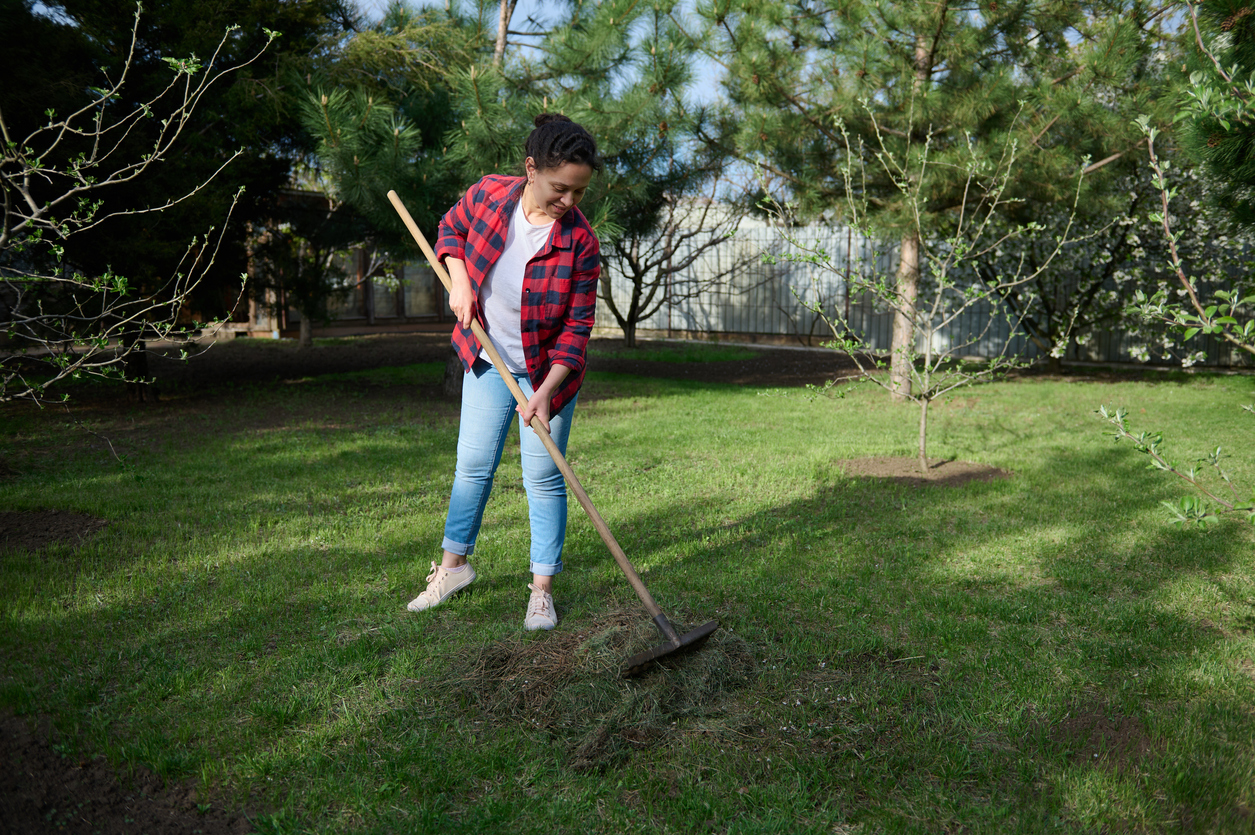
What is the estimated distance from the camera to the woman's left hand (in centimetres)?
261

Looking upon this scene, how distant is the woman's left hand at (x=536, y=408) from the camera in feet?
8.55

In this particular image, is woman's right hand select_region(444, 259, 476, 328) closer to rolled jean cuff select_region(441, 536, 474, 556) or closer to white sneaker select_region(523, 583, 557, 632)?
rolled jean cuff select_region(441, 536, 474, 556)

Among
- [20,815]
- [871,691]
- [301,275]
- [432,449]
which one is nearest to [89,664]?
[20,815]

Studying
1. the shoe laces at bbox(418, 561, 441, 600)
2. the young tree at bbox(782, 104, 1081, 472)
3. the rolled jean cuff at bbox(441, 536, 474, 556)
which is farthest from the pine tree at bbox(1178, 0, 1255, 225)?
the shoe laces at bbox(418, 561, 441, 600)

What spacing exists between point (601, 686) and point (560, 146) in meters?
1.56

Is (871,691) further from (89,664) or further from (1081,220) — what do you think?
(1081,220)

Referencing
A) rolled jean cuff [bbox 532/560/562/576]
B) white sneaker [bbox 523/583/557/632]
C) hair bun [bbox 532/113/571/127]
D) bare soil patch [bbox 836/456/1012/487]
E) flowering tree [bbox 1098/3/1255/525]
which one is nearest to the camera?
flowering tree [bbox 1098/3/1255/525]

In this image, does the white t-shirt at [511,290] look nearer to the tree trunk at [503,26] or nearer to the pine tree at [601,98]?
the pine tree at [601,98]

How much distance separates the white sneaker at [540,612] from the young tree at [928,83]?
15.0ft

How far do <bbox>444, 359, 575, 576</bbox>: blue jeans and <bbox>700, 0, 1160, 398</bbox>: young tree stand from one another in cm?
444

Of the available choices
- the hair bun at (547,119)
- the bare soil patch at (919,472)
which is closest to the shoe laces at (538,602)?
the hair bun at (547,119)

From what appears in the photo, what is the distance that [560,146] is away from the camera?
2430 millimetres

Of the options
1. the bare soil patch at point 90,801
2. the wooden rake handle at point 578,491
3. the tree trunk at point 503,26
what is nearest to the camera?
the bare soil patch at point 90,801

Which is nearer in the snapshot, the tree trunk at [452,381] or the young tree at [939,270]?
the young tree at [939,270]
